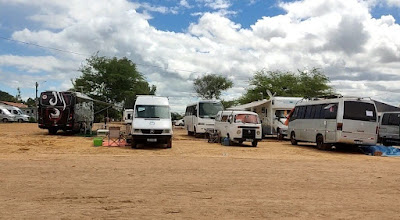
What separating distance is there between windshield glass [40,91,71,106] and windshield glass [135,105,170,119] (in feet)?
32.2

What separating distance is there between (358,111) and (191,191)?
12.5 m

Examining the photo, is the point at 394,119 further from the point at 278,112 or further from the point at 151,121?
the point at 151,121

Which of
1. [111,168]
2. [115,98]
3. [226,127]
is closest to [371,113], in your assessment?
[226,127]

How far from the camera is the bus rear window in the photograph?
17.8m

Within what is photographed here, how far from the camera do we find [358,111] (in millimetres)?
17875

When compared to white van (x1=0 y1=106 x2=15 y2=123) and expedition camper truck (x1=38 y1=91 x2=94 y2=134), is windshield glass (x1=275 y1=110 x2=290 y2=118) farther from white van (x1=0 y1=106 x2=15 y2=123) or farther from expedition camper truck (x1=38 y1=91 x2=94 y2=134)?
white van (x1=0 y1=106 x2=15 y2=123)

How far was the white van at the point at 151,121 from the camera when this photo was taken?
1770 centimetres

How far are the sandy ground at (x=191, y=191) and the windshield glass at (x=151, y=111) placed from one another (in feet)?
21.1

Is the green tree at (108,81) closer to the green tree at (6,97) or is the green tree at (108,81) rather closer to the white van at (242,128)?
the white van at (242,128)

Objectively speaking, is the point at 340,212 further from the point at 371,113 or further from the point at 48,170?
the point at 371,113

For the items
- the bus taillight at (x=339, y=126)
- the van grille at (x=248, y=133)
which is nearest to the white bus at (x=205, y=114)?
the van grille at (x=248, y=133)

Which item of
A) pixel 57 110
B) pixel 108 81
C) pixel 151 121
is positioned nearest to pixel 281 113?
pixel 151 121

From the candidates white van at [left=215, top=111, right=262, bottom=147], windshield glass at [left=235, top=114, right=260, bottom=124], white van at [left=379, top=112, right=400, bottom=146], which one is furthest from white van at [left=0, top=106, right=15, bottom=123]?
white van at [left=379, top=112, right=400, bottom=146]

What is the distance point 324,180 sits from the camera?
32.1 ft
